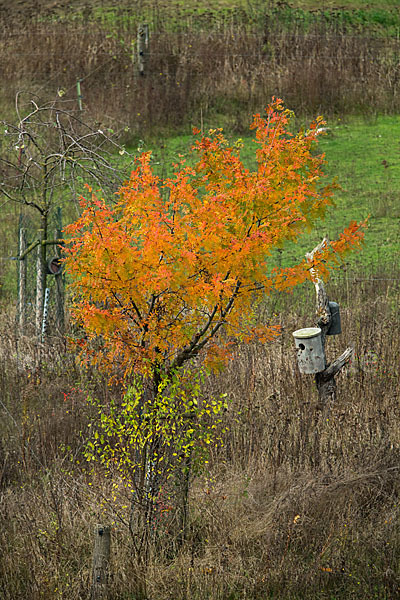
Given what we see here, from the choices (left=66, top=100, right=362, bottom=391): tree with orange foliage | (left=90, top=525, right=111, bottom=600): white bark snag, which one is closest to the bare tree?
(left=66, top=100, right=362, bottom=391): tree with orange foliage

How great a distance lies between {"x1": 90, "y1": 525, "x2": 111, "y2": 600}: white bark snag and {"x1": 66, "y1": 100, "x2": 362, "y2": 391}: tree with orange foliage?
90cm

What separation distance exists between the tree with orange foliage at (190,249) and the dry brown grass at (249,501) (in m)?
0.88

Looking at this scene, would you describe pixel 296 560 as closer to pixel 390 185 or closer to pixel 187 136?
pixel 390 185

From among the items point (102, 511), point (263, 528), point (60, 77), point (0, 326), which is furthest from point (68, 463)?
point (60, 77)

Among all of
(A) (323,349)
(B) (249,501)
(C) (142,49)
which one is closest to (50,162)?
(A) (323,349)

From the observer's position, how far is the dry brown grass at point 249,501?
4.73m

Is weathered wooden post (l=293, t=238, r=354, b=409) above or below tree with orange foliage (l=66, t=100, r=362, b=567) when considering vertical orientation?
below

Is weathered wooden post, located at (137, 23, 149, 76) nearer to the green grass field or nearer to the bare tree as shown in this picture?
the bare tree

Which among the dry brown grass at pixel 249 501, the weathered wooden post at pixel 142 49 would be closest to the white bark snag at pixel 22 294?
the dry brown grass at pixel 249 501

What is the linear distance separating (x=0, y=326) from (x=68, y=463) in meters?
3.35

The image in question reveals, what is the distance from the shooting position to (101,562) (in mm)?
4504

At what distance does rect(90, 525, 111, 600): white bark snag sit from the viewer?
4.46 metres

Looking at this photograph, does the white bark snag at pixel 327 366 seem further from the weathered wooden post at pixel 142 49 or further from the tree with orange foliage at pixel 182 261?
the weathered wooden post at pixel 142 49

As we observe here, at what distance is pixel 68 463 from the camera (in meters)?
6.12
